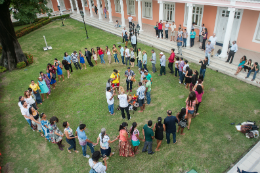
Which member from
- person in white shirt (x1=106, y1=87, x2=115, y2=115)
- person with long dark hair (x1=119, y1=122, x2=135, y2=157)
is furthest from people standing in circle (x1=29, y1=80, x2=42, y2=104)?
person with long dark hair (x1=119, y1=122, x2=135, y2=157)

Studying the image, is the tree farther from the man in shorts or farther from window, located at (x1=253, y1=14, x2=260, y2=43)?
window, located at (x1=253, y1=14, x2=260, y2=43)

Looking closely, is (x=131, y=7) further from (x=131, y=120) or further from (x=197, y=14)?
(x=131, y=120)

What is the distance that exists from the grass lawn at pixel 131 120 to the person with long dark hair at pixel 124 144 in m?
0.24

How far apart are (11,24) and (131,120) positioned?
39.1ft

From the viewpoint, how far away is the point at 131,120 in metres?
7.66

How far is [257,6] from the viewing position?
9242mm

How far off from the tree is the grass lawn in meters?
1.39

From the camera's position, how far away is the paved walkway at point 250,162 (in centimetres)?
534

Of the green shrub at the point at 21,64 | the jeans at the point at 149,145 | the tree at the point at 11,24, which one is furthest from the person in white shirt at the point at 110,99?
the green shrub at the point at 21,64

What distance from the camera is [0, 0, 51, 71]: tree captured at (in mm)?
12102

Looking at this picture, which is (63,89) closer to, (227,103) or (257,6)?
(227,103)

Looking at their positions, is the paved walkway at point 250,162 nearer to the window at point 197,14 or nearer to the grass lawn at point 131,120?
the grass lawn at point 131,120

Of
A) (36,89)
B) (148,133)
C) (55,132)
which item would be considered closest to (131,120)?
(148,133)

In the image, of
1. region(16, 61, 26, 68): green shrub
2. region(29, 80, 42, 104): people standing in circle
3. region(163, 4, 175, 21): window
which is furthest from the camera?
region(163, 4, 175, 21): window
